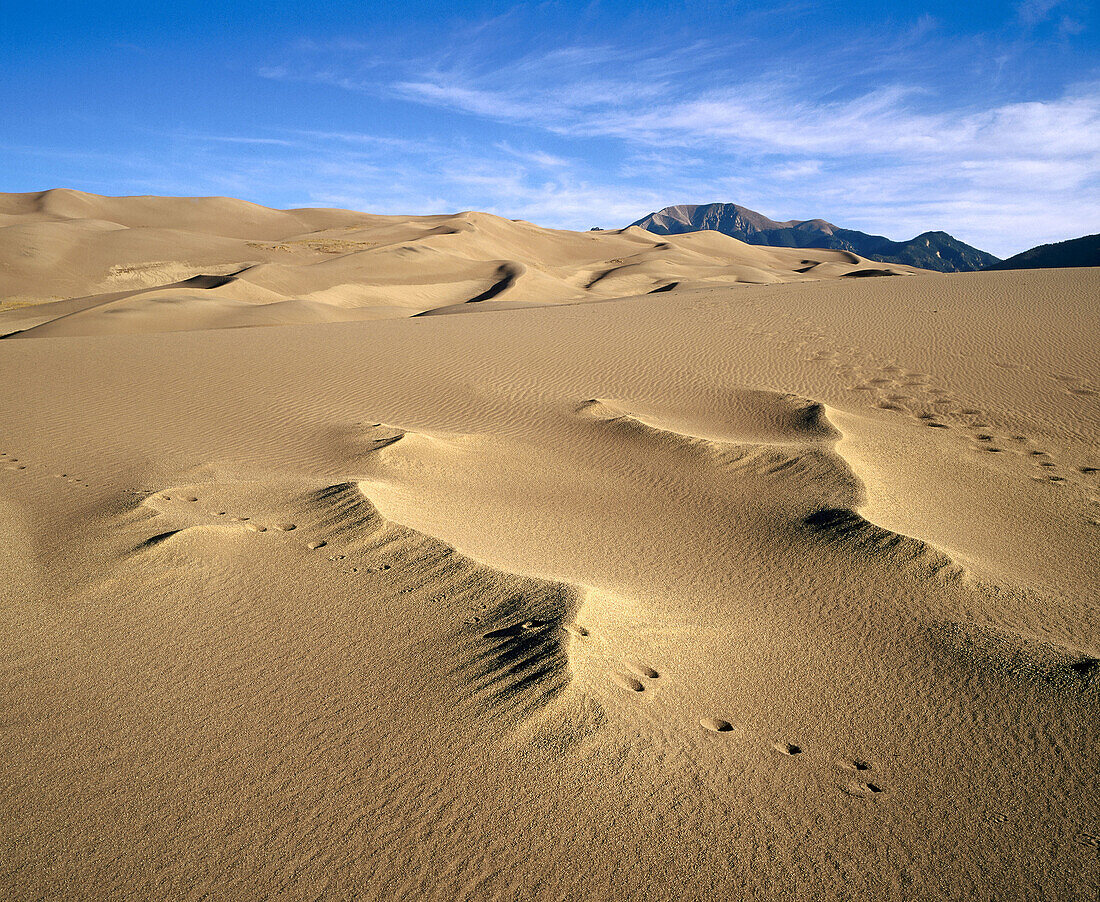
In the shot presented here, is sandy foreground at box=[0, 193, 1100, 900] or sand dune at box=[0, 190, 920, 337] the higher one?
sand dune at box=[0, 190, 920, 337]

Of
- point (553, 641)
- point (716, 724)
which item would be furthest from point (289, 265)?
point (716, 724)

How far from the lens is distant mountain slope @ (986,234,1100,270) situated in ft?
172

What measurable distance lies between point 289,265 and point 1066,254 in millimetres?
60317

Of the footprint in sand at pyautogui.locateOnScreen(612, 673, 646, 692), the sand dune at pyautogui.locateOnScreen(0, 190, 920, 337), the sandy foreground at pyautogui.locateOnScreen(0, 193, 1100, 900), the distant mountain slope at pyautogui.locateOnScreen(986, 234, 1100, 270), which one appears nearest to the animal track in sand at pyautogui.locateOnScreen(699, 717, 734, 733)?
the sandy foreground at pyautogui.locateOnScreen(0, 193, 1100, 900)

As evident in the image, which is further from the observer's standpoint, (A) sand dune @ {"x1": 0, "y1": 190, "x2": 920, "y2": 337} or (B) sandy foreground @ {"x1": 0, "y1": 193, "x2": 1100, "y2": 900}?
(A) sand dune @ {"x1": 0, "y1": 190, "x2": 920, "y2": 337}

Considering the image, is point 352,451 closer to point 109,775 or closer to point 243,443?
point 243,443

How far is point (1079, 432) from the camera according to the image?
736 centimetres

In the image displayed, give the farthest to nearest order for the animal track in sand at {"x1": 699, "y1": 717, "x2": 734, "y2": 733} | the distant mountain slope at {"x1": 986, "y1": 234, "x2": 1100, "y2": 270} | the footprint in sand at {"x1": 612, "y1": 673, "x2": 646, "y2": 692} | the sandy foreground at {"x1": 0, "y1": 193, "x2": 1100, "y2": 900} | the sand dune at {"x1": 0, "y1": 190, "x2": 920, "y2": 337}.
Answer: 1. the distant mountain slope at {"x1": 986, "y1": 234, "x2": 1100, "y2": 270}
2. the sand dune at {"x1": 0, "y1": 190, "x2": 920, "y2": 337}
3. the footprint in sand at {"x1": 612, "y1": 673, "x2": 646, "y2": 692}
4. the animal track in sand at {"x1": 699, "y1": 717, "x2": 734, "y2": 733}
5. the sandy foreground at {"x1": 0, "y1": 193, "x2": 1100, "y2": 900}

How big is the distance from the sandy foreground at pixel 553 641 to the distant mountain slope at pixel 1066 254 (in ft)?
188

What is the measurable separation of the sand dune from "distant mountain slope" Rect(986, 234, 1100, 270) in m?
15.3

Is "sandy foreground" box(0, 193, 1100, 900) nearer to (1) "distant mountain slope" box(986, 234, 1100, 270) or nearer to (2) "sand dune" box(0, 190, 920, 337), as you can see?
(2) "sand dune" box(0, 190, 920, 337)

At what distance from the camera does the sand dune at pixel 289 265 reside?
20812 millimetres

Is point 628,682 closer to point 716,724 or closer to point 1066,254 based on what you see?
point 716,724

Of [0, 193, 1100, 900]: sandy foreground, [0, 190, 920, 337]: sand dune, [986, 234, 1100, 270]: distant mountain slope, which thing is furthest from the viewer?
[986, 234, 1100, 270]: distant mountain slope
